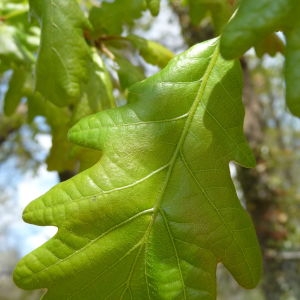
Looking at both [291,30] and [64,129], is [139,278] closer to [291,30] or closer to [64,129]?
[291,30]

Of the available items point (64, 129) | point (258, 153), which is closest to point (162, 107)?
point (64, 129)

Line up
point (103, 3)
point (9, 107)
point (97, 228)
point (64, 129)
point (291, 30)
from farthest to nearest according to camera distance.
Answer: point (9, 107) → point (64, 129) → point (103, 3) → point (97, 228) → point (291, 30)

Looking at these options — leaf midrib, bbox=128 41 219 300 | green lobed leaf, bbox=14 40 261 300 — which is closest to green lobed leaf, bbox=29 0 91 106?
green lobed leaf, bbox=14 40 261 300

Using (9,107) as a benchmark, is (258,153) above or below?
below

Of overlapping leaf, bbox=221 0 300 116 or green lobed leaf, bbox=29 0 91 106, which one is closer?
overlapping leaf, bbox=221 0 300 116

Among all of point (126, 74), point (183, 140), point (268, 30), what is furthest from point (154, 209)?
point (126, 74)

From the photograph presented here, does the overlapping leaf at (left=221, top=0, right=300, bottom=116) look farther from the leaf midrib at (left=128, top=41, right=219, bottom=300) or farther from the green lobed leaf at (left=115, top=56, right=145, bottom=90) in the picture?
the green lobed leaf at (left=115, top=56, right=145, bottom=90)
